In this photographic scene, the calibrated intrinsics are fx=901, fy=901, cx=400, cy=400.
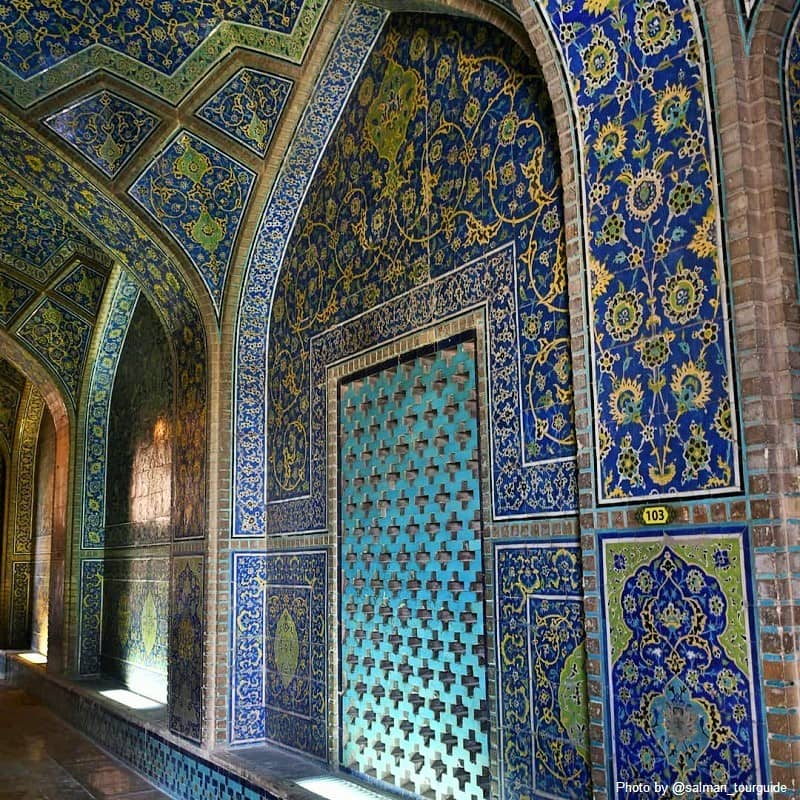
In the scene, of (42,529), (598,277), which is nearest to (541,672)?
(598,277)

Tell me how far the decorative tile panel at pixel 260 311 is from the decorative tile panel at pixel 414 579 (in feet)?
3.48

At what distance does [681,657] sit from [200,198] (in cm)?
384

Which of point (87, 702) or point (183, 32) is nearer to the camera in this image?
point (183, 32)

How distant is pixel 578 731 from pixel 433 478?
3.91 ft

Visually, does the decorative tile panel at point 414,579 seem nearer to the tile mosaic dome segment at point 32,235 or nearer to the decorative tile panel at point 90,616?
the tile mosaic dome segment at point 32,235

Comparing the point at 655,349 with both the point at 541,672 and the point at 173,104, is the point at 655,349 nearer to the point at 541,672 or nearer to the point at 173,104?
the point at 541,672

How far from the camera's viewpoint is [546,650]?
9.70 ft

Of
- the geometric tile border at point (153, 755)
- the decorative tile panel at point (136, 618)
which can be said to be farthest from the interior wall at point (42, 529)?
the decorative tile panel at point (136, 618)

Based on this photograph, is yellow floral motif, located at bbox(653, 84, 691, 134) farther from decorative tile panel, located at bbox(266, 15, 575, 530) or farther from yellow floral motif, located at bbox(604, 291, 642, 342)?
decorative tile panel, located at bbox(266, 15, 575, 530)

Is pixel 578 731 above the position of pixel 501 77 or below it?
below

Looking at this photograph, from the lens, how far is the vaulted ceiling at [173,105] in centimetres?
441

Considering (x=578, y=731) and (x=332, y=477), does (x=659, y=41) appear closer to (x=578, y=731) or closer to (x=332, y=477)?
(x=578, y=731)

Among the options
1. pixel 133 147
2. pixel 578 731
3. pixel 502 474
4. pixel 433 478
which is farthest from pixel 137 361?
pixel 578 731

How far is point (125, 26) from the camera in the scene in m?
4.48
